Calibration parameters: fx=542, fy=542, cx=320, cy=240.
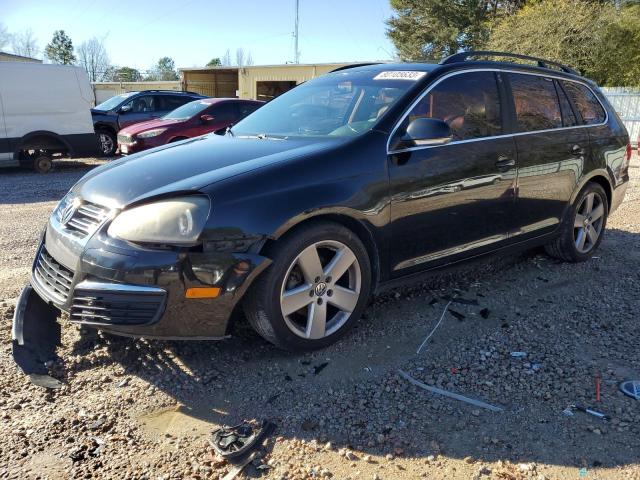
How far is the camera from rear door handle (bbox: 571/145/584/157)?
15.7ft

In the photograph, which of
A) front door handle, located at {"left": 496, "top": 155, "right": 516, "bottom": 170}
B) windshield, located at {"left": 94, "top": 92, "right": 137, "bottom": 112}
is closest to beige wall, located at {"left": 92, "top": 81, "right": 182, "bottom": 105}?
windshield, located at {"left": 94, "top": 92, "right": 137, "bottom": 112}

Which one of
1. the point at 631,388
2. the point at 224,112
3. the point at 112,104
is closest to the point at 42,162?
the point at 112,104

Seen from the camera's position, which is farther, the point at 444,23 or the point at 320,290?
the point at 444,23

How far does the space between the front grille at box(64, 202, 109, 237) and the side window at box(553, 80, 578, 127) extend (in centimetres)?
393

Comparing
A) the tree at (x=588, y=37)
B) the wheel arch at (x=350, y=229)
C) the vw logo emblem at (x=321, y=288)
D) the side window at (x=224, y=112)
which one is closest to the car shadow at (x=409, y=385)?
the vw logo emblem at (x=321, y=288)

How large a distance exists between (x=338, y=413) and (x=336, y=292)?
79 cm

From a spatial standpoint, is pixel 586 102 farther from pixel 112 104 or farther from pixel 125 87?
pixel 125 87

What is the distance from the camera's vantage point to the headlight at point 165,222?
2.76 meters

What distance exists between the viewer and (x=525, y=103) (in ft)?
14.6

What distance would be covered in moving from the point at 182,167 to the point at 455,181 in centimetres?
185

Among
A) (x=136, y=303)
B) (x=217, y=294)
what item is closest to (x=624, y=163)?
(x=217, y=294)

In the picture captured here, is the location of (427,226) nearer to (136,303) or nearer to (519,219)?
(519,219)

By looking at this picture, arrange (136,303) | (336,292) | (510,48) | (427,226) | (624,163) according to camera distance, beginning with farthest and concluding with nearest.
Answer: (510,48)
(624,163)
(427,226)
(336,292)
(136,303)

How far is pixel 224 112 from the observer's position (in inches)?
483
